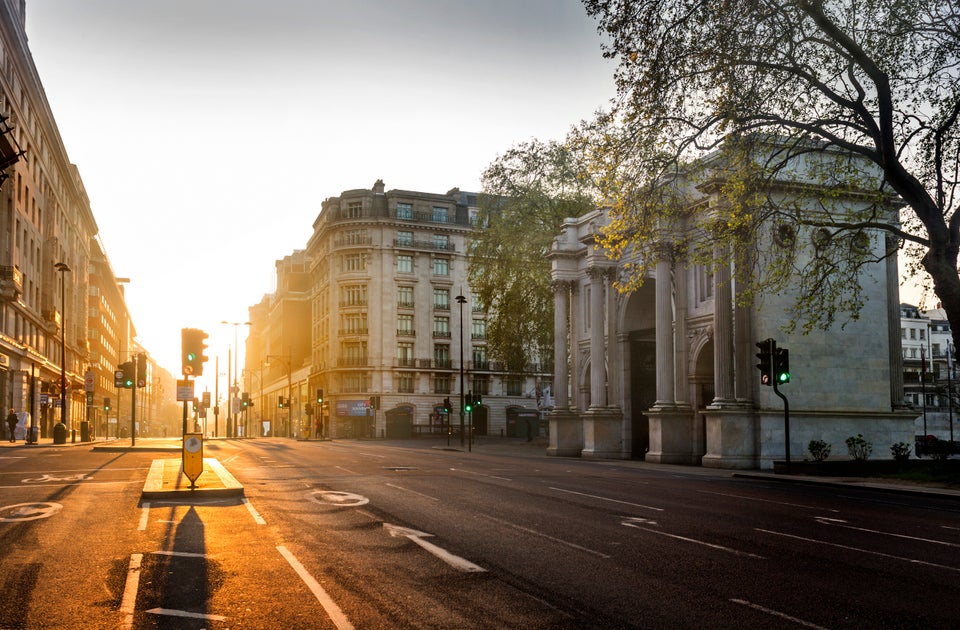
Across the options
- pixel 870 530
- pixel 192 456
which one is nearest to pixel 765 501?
pixel 870 530

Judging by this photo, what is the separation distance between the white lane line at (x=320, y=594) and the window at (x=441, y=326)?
82.3m

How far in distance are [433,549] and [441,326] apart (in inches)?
3259

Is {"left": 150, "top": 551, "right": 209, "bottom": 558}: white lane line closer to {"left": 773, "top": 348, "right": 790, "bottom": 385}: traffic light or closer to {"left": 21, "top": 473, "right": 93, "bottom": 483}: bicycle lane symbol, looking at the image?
{"left": 21, "top": 473, "right": 93, "bottom": 483}: bicycle lane symbol

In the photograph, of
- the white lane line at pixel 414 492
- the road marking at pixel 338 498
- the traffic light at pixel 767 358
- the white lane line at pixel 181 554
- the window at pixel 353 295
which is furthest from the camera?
the window at pixel 353 295

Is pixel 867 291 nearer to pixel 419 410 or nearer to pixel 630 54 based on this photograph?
pixel 630 54

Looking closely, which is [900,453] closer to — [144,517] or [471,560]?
[471,560]

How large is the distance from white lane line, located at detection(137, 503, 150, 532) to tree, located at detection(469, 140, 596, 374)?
37517 mm

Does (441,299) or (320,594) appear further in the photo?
(441,299)

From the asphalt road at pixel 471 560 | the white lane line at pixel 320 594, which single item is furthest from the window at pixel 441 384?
the white lane line at pixel 320 594

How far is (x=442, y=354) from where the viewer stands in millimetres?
92875

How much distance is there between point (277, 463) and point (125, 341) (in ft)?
502

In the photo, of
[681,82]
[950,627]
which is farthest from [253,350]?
[950,627]

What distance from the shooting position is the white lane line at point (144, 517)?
12.6 meters

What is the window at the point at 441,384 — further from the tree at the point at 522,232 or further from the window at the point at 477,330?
the tree at the point at 522,232
